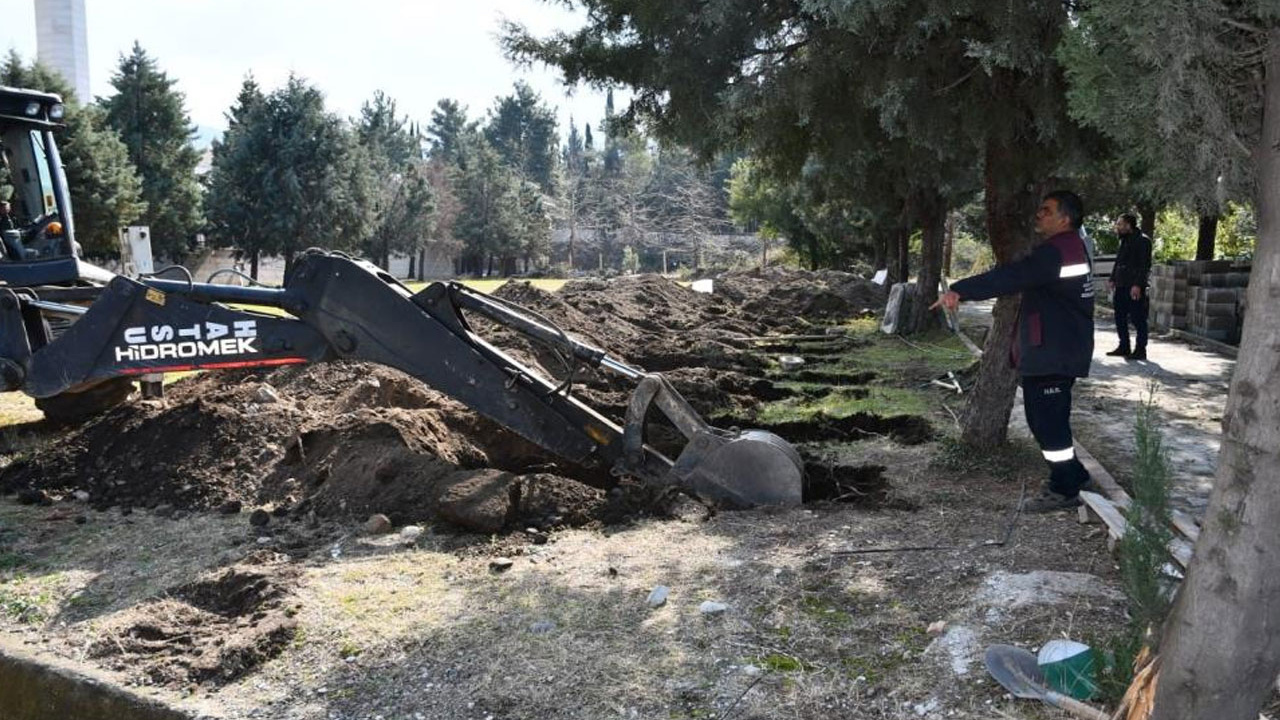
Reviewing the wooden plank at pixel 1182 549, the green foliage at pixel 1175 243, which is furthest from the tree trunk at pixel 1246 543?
the green foliage at pixel 1175 243

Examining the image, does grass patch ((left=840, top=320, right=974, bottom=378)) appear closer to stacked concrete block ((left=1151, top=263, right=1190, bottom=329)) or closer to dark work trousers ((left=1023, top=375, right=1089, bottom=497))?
stacked concrete block ((left=1151, top=263, right=1190, bottom=329))

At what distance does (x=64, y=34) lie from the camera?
261 feet

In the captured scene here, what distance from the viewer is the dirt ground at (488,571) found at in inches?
158

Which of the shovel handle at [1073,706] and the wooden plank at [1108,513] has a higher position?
the wooden plank at [1108,513]

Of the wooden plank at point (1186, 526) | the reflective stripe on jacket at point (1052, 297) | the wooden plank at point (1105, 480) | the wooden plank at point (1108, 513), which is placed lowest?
the wooden plank at point (1105, 480)

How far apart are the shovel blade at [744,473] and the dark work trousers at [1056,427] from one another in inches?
56.7

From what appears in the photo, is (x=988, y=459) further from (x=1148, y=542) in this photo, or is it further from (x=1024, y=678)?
(x=1148, y=542)

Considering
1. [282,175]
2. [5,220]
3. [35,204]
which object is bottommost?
[5,220]

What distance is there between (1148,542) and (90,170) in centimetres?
3625

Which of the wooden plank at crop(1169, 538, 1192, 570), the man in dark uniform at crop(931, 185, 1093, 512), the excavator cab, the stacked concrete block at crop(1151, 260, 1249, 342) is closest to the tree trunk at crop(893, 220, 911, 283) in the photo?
the stacked concrete block at crop(1151, 260, 1249, 342)

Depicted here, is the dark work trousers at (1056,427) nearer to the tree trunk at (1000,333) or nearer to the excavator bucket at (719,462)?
the tree trunk at (1000,333)

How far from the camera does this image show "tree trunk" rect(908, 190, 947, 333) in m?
17.4

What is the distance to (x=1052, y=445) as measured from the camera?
6082 mm

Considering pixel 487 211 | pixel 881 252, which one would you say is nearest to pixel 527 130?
pixel 487 211
